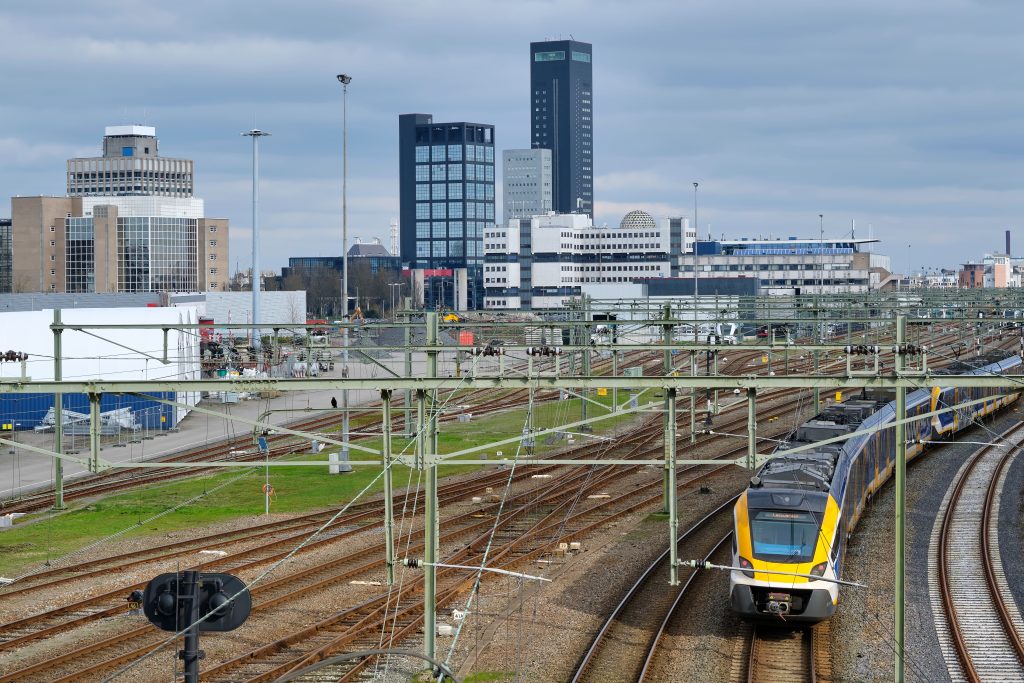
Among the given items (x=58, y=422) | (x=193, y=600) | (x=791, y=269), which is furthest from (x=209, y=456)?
(x=791, y=269)

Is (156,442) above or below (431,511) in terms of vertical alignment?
below

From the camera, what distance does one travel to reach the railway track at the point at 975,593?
19.9 m

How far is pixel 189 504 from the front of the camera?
3469 centimetres

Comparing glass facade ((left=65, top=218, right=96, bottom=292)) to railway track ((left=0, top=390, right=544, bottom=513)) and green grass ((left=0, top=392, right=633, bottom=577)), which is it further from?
green grass ((left=0, top=392, right=633, bottom=577))

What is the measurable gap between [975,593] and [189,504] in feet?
69.0

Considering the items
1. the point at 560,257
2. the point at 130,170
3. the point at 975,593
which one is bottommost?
the point at 975,593

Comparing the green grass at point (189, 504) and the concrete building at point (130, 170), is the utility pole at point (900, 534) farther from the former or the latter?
the concrete building at point (130, 170)

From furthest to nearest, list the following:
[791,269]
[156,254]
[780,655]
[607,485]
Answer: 1. [791,269]
2. [156,254]
3. [607,485]
4. [780,655]

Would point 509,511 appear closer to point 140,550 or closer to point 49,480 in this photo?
point 140,550

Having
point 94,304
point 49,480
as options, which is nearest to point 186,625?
point 49,480

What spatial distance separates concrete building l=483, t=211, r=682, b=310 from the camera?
177750 mm

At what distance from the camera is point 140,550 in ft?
91.3

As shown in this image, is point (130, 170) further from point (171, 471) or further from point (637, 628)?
point (637, 628)

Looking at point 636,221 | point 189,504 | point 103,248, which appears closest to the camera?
point 189,504
